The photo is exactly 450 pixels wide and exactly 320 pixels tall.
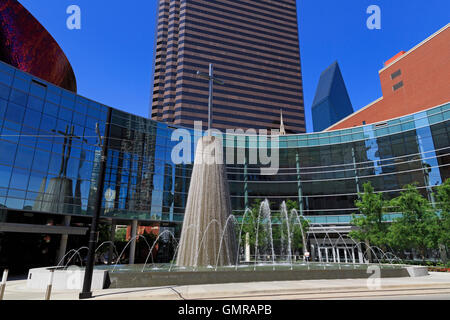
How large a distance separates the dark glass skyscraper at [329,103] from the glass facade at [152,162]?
5696 inches

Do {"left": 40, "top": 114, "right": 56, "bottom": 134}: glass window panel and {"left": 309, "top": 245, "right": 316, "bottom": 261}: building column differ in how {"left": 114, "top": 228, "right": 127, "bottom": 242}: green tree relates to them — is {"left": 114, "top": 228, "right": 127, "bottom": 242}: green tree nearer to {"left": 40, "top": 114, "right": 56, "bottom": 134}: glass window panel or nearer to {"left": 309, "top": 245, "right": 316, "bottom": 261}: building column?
{"left": 309, "top": 245, "right": 316, "bottom": 261}: building column

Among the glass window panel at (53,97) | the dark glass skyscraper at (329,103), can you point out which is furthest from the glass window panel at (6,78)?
the dark glass skyscraper at (329,103)

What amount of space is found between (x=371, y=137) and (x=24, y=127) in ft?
127

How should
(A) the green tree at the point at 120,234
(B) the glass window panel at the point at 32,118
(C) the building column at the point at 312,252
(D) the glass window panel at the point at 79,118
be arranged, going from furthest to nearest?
(A) the green tree at the point at 120,234
(C) the building column at the point at 312,252
(D) the glass window panel at the point at 79,118
(B) the glass window panel at the point at 32,118

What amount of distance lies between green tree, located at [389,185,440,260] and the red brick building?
1055 inches

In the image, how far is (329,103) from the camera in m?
179

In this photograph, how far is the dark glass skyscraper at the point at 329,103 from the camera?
178887 millimetres

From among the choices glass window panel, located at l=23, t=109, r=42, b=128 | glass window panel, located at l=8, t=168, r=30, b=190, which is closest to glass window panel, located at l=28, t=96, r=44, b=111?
glass window panel, located at l=23, t=109, r=42, b=128

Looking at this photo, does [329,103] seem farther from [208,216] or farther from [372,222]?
[208,216]

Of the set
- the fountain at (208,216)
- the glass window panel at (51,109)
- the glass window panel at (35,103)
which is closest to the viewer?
the fountain at (208,216)

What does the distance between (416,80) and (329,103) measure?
140 metres

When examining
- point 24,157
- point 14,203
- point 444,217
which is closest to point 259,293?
point 444,217

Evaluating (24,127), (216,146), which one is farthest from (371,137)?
(24,127)

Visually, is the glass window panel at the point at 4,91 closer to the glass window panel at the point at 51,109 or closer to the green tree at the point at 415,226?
the glass window panel at the point at 51,109
